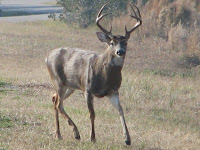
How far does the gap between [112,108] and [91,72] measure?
2.48m

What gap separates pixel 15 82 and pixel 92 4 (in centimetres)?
1352

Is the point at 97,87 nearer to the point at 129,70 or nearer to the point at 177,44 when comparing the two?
the point at 129,70

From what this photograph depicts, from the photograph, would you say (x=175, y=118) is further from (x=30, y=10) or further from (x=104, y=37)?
(x=30, y=10)

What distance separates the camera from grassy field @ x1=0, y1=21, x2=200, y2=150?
8.68 metres

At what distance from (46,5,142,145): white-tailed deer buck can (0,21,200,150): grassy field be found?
470 mm

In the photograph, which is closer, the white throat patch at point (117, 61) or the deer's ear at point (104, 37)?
the white throat patch at point (117, 61)

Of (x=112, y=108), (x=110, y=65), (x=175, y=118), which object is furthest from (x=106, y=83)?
(x=112, y=108)

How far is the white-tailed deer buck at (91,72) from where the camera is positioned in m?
8.70

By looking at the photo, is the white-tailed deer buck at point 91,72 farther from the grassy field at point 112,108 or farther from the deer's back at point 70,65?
the grassy field at point 112,108

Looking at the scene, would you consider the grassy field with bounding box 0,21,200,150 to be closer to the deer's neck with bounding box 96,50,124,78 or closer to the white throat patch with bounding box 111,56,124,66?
the deer's neck with bounding box 96,50,124,78

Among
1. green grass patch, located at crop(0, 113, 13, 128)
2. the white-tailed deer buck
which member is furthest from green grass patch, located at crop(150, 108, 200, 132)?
green grass patch, located at crop(0, 113, 13, 128)

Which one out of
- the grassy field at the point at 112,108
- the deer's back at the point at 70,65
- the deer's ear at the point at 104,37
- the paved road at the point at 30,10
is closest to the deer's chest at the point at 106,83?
the deer's back at the point at 70,65

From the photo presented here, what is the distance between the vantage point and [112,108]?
11.3 meters

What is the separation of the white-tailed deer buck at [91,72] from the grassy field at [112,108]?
0.47 metres
